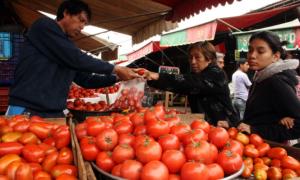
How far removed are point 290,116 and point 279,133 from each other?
0.18 metres

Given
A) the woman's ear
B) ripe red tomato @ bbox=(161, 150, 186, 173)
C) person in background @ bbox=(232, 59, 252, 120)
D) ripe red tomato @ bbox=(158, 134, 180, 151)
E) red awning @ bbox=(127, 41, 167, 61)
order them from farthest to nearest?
red awning @ bbox=(127, 41, 167, 61) < person in background @ bbox=(232, 59, 252, 120) < the woman's ear < ripe red tomato @ bbox=(158, 134, 180, 151) < ripe red tomato @ bbox=(161, 150, 186, 173)

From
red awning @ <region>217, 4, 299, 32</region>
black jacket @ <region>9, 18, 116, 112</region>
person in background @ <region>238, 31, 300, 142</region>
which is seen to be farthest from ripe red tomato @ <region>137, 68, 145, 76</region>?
red awning @ <region>217, 4, 299, 32</region>

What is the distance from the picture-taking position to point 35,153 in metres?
1.56

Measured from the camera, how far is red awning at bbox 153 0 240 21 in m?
3.40

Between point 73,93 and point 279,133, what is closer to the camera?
point 279,133

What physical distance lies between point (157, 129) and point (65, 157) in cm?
51

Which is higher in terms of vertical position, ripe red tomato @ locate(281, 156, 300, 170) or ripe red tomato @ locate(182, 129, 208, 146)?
ripe red tomato @ locate(182, 129, 208, 146)

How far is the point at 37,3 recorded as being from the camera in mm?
5480

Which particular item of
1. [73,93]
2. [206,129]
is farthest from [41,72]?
[73,93]

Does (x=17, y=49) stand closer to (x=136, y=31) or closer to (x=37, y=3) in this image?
(x=37, y=3)

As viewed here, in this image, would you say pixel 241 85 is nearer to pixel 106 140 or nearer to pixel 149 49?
pixel 149 49

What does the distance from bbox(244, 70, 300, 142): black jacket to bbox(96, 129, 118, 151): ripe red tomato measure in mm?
1545

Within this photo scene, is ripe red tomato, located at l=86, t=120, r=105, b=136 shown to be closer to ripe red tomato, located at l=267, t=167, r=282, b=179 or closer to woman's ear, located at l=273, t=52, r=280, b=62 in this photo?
ripe red tomato, located at l=267, t=167, r=282, b=179

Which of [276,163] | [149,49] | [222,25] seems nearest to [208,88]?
[276,163]
